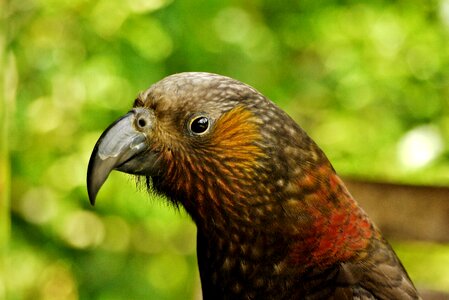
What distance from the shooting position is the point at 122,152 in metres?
1.60

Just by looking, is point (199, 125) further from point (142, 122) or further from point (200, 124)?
point (142, 122)

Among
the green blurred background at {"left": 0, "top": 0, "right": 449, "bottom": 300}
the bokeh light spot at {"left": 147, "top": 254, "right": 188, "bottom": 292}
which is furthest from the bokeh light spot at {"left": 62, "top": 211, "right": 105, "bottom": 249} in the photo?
the bokeh light spot at {"left": 147, "top": 254, "right": 188, "bottom": 292}

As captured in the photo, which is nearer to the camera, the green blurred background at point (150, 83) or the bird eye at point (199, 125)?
the bird eye at point (199, 125)

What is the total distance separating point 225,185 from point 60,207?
198cm

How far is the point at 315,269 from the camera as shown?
1.59 meters

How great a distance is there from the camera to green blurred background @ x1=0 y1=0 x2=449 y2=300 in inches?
119

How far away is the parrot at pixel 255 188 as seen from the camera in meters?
1.59

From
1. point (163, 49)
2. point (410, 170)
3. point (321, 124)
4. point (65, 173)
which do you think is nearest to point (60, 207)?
point (65, 173)

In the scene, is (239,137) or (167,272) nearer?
(239,137)

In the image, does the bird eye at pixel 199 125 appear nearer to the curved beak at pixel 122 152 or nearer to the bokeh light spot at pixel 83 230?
the curved beak at pixel 122 152

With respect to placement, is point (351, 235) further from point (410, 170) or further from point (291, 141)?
point (410, 170)

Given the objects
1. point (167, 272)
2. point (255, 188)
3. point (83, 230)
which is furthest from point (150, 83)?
point (255, 188)

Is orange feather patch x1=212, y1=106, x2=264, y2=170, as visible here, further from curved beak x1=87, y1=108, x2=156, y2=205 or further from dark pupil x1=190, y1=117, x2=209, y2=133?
curved beak x1=87, y1=108, x2=156, y2=205

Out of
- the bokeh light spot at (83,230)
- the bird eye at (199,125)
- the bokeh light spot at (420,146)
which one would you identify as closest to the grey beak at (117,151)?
the bird eye at (199,125)
